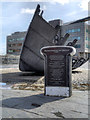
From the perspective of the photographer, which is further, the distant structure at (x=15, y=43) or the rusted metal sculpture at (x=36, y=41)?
the distant structure at (x=15, y=43)

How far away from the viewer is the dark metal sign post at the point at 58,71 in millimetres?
5367

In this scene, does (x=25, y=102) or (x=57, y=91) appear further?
(x=57, y=91)

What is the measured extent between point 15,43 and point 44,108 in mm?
88144

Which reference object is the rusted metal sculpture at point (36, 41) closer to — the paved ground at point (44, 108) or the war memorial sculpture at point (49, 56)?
the war memorial sculpture at point (49, 56)

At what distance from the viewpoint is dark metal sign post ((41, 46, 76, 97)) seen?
5367 mm

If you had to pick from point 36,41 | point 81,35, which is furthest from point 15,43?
point 36,41

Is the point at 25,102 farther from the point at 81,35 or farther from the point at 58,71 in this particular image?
the point at 81,35

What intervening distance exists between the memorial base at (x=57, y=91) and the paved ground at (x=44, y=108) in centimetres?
25

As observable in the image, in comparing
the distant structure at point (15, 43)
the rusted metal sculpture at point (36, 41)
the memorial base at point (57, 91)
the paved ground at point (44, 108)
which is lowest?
the paved ground at point (44, 108)

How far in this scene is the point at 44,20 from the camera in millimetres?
10039

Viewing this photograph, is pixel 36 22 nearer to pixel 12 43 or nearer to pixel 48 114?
pixel 48 114

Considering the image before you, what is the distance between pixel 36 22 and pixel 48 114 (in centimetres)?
738

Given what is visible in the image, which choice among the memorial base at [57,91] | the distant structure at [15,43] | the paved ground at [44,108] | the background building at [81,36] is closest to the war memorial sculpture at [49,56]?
the memorial base at [57,91]

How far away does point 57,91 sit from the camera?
5395 millimetres
